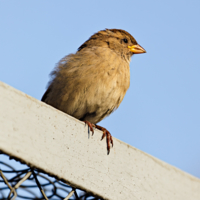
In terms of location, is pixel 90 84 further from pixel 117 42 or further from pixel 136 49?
pixel 136 49

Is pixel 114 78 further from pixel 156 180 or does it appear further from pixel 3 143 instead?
pixel 3 143

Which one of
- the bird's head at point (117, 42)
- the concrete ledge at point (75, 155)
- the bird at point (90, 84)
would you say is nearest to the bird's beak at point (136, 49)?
the bird's head at point (117, 42)

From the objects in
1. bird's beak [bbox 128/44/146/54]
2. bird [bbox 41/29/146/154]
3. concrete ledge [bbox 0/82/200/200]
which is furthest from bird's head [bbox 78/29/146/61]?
concrete ledge [bbox 0/82/200/200]

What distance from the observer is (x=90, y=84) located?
3.15 m

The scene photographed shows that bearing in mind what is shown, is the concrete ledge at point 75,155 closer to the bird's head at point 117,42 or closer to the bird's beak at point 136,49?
the bird's head at point 117,42

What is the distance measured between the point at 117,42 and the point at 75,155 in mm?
2589

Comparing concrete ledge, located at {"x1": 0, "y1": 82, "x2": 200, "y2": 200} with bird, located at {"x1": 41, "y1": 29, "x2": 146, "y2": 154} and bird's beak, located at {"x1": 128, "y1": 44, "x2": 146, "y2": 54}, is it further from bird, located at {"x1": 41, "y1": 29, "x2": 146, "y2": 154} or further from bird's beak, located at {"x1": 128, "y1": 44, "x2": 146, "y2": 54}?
bird's beak, located at {"x1": 128, "y1": 44, "x2": 146, "y2": 54}

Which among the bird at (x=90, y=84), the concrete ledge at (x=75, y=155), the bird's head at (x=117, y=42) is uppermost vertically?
the bird's head at (x=117, y=42)

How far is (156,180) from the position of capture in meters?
2.17

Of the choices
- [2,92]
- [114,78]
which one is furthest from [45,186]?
[114,78]

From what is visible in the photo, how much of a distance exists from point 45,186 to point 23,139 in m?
0.77

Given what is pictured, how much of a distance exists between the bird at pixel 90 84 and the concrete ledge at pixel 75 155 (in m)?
0.90

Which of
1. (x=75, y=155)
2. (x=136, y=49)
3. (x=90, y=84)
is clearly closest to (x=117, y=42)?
(x=136, y=49)

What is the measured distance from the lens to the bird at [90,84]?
125 inches
